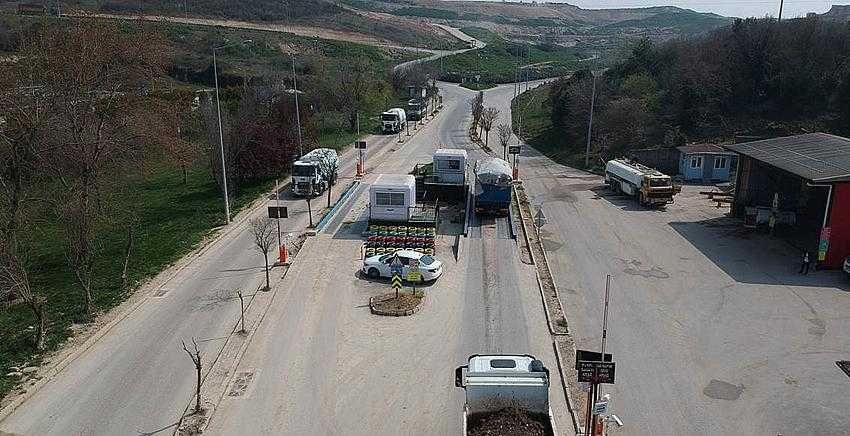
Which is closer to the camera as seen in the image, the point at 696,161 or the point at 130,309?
the point at 130,309

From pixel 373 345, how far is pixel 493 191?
1320cm

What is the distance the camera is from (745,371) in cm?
1616

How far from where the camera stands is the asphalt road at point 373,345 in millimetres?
14008

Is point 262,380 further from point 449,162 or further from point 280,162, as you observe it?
point 280,162

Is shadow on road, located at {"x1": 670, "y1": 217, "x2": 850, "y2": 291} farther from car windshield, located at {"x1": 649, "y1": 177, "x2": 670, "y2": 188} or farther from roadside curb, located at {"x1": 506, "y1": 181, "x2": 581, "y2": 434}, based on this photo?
roadside curb, located at {"x1": 506, "y1": 181, "x2": 581, "y2": 434}

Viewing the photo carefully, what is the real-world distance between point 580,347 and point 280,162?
25223 mm

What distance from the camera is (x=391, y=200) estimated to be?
89.8 ft

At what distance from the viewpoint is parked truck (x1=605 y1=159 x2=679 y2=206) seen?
31562mm

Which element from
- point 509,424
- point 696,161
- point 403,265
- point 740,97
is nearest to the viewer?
point 509,424

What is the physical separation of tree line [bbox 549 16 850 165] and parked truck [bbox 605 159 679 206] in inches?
382

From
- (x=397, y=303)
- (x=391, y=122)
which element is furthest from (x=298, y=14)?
(x=397, y=303)

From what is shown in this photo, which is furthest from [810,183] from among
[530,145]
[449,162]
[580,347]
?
[530,145]

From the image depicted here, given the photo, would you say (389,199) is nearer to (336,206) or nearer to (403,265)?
(336,206)

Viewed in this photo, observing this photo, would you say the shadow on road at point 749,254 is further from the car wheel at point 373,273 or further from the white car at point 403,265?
the car wheel at point 373,273
